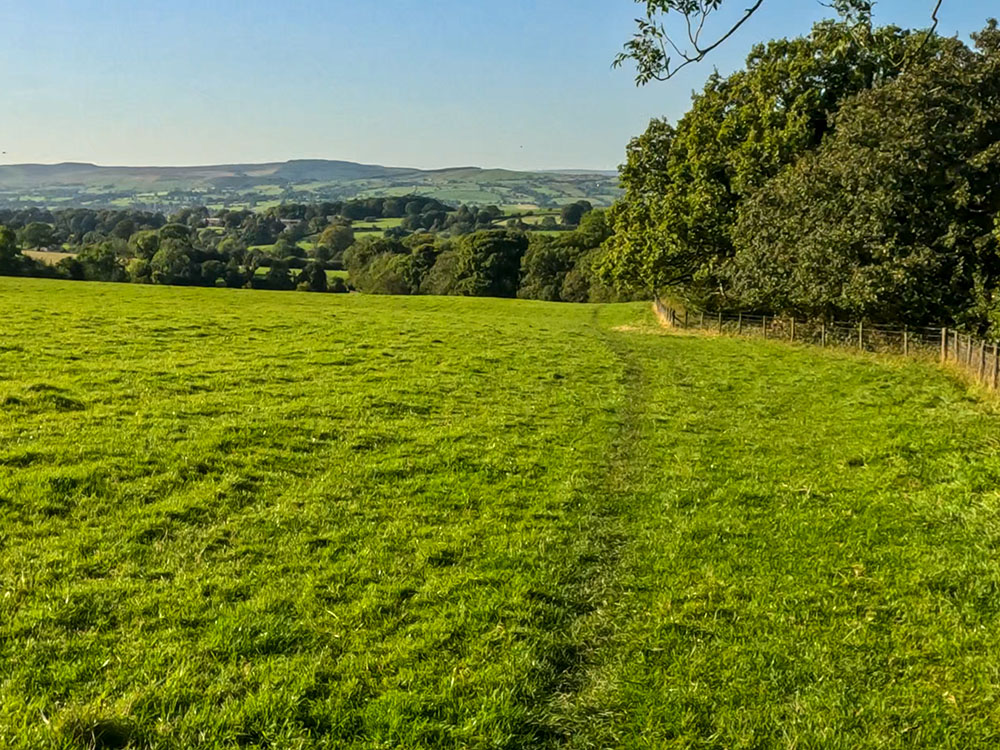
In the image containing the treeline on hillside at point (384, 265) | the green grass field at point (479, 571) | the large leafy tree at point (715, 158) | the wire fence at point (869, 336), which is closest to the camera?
the green grass field at point (479, 571)

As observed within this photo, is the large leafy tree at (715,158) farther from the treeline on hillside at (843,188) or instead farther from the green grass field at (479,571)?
the green grass field at (479,571)

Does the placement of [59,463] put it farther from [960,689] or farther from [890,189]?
[890,189]

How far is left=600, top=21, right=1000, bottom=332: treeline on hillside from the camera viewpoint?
27.5 meters

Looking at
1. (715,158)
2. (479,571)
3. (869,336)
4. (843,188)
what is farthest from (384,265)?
(479,571)

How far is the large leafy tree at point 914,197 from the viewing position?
27.3 metres

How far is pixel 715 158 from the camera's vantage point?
38688 millimetres

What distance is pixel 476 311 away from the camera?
→ 53750 millimetres

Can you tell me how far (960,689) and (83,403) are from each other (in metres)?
14.0

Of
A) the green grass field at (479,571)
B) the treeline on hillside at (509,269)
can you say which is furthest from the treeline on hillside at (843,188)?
the treeline on hillside at (509,269)

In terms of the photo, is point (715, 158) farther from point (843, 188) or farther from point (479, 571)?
point (479, 571)

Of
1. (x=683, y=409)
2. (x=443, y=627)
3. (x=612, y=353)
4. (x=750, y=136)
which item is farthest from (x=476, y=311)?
(x=443, y=627)

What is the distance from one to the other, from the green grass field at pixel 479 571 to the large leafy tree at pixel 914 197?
1427 cm

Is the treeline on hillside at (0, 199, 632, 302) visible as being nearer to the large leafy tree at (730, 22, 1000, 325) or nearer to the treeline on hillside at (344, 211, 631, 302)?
the treeline on hillside at (344, 211, 631, 302)

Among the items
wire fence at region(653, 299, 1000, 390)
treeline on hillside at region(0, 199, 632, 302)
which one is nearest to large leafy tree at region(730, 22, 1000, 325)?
wire fence at region(653, 299, 1000, 390)
